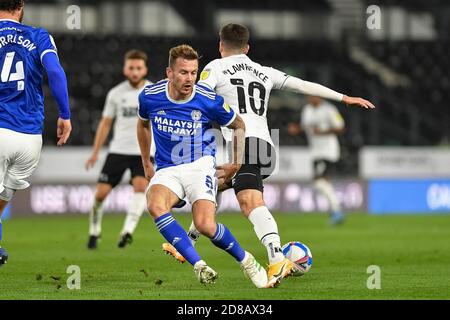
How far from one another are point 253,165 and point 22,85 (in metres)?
2.15

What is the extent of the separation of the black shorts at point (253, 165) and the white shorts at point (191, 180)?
440 millimetres

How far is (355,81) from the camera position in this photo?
2688 cm

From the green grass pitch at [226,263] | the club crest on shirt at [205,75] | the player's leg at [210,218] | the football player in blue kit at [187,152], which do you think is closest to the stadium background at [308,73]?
the green grass pitch at [226,263]

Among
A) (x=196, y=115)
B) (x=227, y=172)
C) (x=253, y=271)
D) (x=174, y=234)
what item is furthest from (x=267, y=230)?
(x=196, y=115)

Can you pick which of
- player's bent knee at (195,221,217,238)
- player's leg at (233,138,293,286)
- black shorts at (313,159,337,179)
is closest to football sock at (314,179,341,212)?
black shorts at (313,159,337,179)

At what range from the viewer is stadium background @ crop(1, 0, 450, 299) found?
21.4 metres

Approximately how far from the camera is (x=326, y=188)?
19109mm

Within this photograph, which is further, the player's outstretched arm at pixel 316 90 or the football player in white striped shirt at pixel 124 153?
the football player in white striped shirt at pixel 124 153

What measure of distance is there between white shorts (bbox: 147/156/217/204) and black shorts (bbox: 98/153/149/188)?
4.60m

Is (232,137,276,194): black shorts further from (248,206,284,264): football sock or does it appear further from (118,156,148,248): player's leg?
(118,156,148,248): player's leg

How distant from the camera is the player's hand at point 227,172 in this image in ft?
28.9

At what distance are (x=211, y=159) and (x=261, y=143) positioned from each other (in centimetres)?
64

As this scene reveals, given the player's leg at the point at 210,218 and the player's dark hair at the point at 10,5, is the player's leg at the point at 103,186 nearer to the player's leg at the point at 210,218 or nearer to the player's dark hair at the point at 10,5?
the player's leg at the point at 210,218
